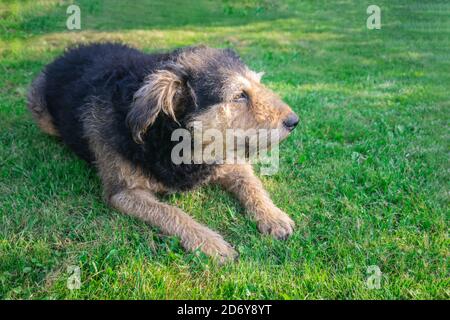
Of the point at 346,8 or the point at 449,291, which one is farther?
the point at 346,8

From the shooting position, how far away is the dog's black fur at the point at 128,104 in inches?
150

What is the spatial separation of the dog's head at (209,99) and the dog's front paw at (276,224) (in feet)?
2.34

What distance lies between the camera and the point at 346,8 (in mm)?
14844

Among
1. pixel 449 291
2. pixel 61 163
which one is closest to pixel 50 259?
pixel 61 163

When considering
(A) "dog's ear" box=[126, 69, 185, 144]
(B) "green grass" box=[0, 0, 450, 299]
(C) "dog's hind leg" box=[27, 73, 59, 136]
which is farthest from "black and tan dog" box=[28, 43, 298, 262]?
(C) "dog's hind leg" box=[27, 73, 59, 136]

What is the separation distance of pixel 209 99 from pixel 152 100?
0.48 meters

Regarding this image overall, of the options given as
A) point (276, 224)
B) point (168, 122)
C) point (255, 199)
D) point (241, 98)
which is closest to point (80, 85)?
point (168, 122)

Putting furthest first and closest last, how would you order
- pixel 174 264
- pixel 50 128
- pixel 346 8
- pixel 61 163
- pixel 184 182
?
1. pixel 346 8
2. pixel 50 128
3. pixel 61 163
4. pixel 184 182
5. pixel 174 264

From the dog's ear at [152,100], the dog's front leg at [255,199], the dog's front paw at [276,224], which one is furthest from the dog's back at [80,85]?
the dog's front paw at [276,224]

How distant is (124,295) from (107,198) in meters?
1.40

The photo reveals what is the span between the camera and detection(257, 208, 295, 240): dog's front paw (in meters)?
3.74

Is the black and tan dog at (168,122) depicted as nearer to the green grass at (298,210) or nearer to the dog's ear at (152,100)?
the dog's ear at (152,100)

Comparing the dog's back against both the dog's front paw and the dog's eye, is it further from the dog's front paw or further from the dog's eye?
the dog's front paw

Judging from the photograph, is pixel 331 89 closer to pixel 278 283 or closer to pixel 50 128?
pixel 50 128
